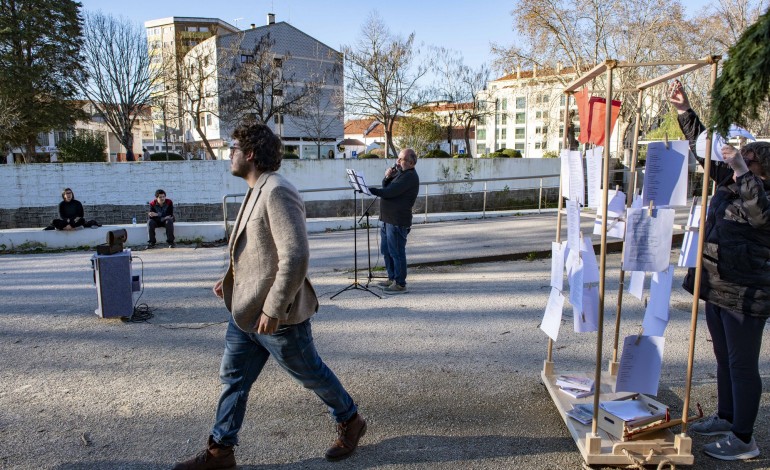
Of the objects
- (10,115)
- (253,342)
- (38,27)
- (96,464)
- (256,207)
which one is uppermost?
(38,27)

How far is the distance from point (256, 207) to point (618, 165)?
1194 inches

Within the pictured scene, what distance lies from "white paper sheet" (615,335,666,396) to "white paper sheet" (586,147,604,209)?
814mm

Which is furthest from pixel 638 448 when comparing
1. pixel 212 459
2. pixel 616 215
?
pixel 212 459

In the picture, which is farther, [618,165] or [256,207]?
[618,165]

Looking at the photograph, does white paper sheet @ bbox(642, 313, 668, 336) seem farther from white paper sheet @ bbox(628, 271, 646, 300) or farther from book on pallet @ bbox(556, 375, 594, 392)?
book on pallet @ bbox(556, 375, 594, 392)

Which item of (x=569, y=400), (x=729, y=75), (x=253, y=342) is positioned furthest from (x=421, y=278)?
(x=729, y=75)

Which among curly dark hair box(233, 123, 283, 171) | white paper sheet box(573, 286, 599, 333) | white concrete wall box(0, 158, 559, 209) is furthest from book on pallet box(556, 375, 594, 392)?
white concrete wall box(0, 158, 559, 209)

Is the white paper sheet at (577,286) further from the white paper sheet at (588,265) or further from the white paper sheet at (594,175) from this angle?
the white paper sheet at (594,175)

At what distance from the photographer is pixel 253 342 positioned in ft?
9.04

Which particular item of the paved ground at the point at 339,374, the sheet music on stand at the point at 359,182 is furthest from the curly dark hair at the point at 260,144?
the sheet music on stand at the point at 359,182

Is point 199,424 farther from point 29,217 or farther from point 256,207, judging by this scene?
point 29,217

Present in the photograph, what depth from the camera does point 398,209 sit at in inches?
253

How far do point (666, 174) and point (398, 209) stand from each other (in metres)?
3.90

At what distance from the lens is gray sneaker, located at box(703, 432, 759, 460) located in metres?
2.80
